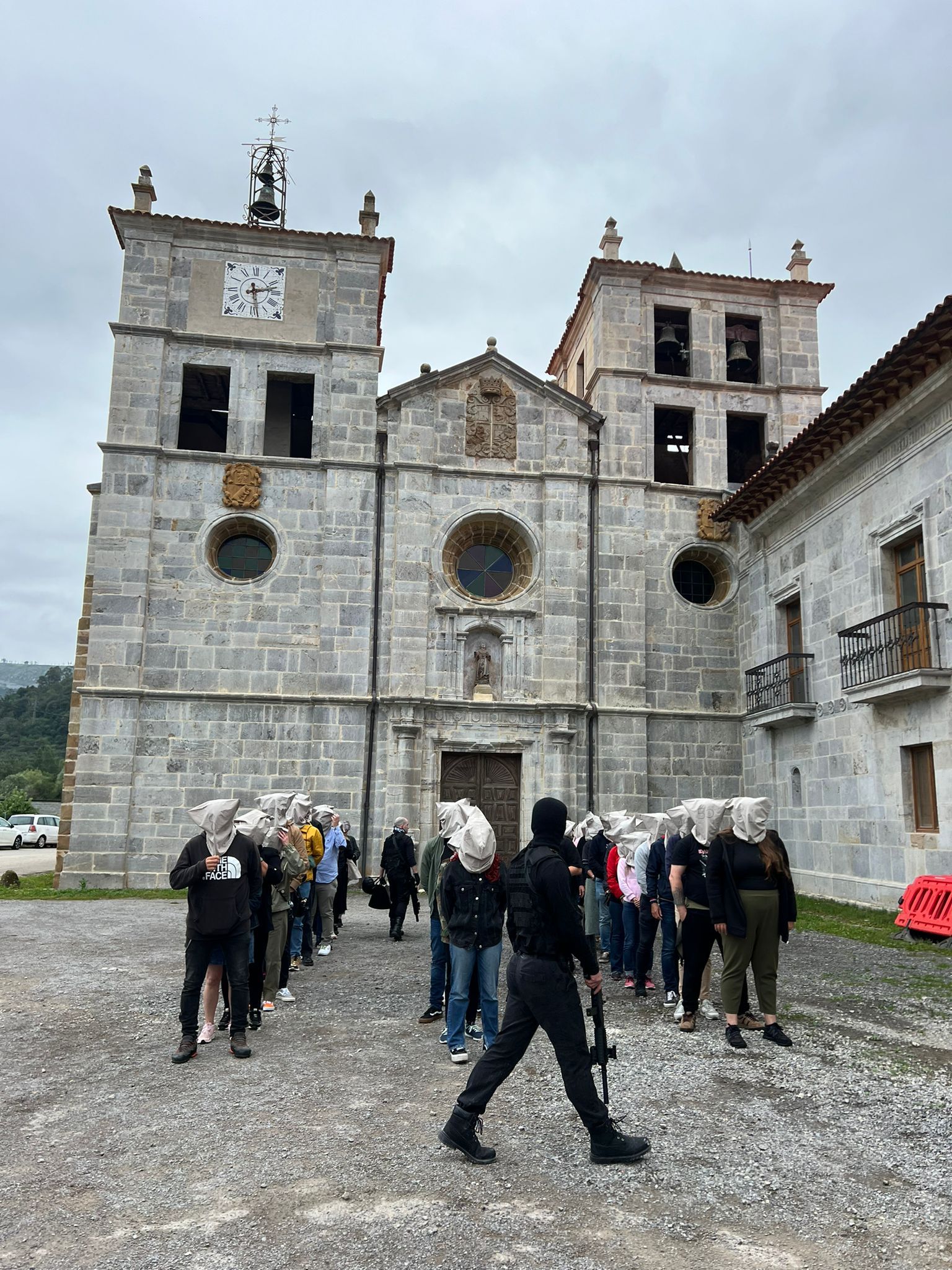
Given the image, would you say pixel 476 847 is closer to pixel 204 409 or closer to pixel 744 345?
pixel 204 409

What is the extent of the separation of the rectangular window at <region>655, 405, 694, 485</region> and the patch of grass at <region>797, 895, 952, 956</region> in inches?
430

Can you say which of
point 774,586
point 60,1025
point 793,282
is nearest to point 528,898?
point 60,1025

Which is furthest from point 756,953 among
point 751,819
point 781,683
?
point 781,683

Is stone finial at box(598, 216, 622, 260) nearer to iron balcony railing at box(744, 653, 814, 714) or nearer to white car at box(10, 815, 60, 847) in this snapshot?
iron balcony railing at box(744, 653, 814, 714)

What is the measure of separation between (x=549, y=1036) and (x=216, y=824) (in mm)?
3335

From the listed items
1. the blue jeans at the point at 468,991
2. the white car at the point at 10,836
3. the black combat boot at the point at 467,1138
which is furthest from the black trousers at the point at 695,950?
the white car at the point at 10,836

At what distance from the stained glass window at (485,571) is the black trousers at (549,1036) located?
16.0m

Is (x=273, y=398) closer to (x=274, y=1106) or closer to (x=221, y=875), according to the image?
(x=221, y=875)

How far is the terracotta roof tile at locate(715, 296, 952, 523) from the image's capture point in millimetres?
13016

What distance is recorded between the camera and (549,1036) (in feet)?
15.3

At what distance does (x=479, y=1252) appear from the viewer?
3797 mm

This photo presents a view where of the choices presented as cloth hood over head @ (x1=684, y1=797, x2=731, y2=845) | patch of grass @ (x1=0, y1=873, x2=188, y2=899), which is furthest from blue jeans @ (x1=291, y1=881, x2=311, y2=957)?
patch of grass @ (x1=0, y1=873, x2=188, y2=899)

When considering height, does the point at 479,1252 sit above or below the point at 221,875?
below

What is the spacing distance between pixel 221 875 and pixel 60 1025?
224 centimetres
